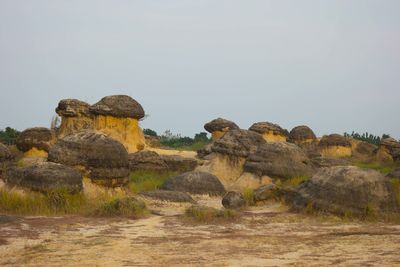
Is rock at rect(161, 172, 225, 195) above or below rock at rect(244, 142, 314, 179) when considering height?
below

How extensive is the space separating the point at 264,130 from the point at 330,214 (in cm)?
1747

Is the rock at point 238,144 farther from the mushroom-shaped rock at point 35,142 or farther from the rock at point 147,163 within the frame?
the mushroom-shaped rock at point 35,142

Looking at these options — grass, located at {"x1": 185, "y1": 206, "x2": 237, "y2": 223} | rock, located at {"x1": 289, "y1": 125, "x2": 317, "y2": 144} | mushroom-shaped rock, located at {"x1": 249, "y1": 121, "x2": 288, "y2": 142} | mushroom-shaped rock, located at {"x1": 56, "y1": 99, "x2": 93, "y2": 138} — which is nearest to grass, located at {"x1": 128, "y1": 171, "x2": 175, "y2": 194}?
grass, located at {"x1": 185, "y1": 206, "x2": 237, "y2": 223}

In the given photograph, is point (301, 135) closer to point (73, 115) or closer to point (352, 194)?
point (73, 115)

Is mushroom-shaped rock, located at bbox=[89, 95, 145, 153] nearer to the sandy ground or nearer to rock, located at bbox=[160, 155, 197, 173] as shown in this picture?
rock, located at bbox=[160, 155, 197, 173]

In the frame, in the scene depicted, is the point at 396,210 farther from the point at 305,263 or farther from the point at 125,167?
the point at 125,167

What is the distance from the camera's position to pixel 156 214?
11180mm

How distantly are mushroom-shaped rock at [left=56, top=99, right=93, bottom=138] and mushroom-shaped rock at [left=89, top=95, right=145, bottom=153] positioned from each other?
3.77 ft

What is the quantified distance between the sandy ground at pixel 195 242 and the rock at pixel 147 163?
8591 millimetres

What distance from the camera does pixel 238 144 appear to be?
18375mm

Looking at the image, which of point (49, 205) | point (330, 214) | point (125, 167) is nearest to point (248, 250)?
point (330, 214)

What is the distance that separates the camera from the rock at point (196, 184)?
1498 centimetres

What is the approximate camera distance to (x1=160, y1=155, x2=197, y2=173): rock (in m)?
20.4

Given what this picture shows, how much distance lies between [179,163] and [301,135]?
15.8m
